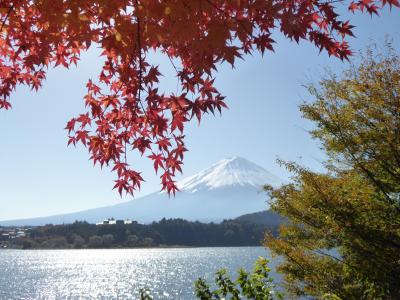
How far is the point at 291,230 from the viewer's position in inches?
548

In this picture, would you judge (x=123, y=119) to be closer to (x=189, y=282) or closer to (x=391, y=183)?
(x=391, y=183)

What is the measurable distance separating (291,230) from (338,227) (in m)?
4.32

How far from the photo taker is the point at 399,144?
952 centimetres

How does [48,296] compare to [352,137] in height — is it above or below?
below

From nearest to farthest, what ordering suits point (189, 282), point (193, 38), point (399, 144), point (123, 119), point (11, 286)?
point (193, 38)
point (123, 119)
point (399, 144)
point (11, 286)
point (189, 282)

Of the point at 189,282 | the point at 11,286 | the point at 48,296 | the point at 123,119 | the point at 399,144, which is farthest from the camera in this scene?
the point at 189,282

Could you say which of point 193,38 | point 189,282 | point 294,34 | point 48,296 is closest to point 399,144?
point 294,34

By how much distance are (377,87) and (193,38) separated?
8188 millimetres

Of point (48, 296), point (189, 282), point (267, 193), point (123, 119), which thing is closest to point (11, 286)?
point (48, 296)

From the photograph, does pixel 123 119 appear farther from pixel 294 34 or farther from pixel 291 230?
pixel 291 230

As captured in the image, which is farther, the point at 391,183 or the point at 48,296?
the point at 48,296

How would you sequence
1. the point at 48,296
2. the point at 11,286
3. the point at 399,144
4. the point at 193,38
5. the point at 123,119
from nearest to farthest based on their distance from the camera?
the point at 193,38, the point at 123,119, the point at 399,144, the point at 48,296, the point at 11,286

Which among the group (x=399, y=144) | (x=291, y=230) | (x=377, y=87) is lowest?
(x=291, y=230)

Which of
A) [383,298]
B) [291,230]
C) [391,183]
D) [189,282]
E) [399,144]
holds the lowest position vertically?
[189,282]
